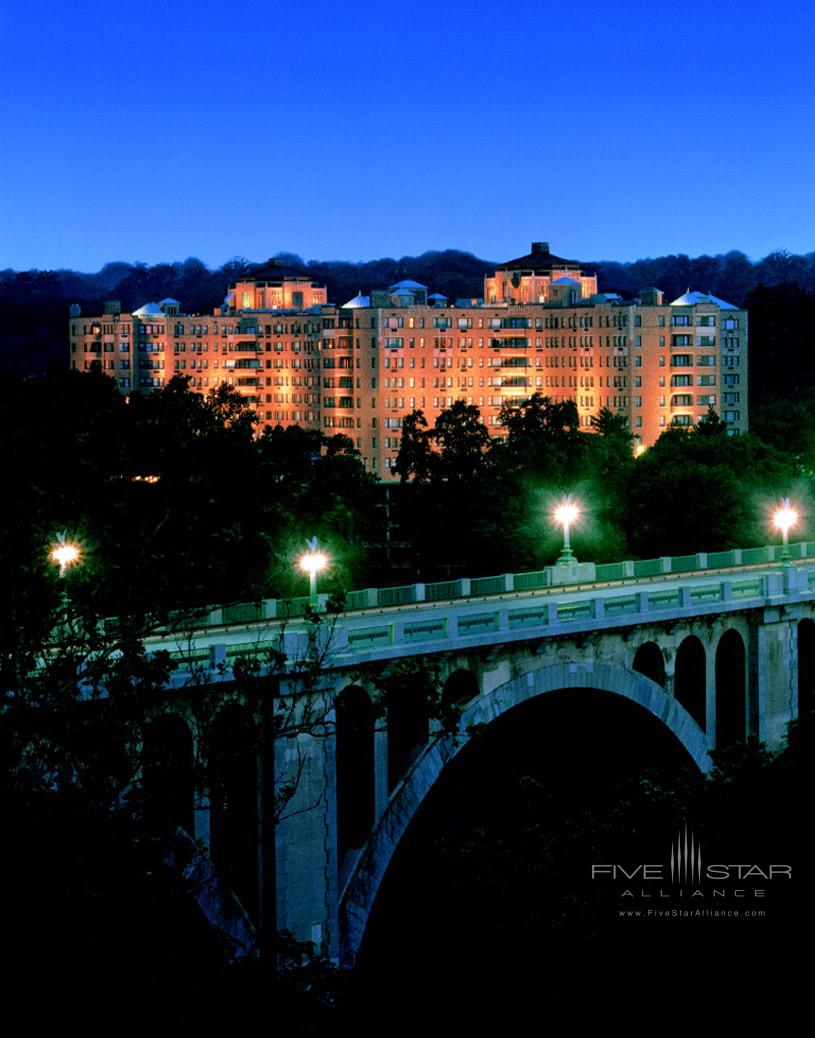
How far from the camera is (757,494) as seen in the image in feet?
305

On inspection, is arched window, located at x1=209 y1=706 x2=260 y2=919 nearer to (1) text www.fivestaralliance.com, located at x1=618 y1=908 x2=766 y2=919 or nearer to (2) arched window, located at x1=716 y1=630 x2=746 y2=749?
(1) text www.fivestaralliance.com, located at x1=618 y1=908 x2=766 y2=919

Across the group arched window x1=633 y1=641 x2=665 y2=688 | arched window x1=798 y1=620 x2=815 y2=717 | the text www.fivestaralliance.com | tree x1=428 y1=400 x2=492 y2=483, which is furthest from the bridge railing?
tree x1=428 y1=400 x2=492 y2=483

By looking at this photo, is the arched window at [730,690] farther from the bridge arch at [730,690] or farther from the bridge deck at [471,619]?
the bridge deck at [471,619]

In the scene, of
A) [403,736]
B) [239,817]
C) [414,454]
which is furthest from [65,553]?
[414,454]

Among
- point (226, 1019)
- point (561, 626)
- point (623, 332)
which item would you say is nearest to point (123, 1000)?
point (226, 1019)

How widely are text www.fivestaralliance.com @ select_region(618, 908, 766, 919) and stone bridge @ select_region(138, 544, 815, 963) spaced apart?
4.09 m

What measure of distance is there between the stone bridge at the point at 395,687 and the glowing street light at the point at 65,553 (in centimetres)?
238

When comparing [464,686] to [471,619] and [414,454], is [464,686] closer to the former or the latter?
[471,619]

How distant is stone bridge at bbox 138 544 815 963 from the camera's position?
3244 cm

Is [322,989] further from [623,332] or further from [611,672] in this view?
[623,332]

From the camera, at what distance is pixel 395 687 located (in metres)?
28.8

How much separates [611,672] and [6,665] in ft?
71.5

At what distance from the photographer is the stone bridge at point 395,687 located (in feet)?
106

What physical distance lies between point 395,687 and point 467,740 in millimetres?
12174
